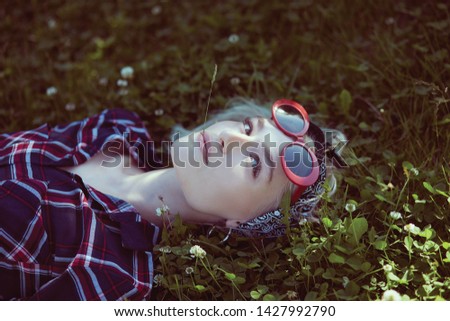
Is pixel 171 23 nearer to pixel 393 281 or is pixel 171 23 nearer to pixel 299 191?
pixel 299 191

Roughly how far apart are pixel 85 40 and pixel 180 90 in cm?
107

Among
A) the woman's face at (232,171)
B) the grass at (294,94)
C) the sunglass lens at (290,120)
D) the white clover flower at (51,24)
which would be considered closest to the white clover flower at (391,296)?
the grass at (294,94)

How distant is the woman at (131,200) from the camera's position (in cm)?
245

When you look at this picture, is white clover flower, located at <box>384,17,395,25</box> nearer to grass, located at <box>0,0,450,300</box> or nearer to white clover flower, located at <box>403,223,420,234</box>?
grass, located at <box>0,0,450,300</box>

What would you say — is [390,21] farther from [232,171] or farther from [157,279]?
[157,279]

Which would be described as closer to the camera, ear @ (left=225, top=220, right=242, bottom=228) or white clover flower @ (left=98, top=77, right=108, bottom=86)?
ear @ (left=225, top=220, right=242, bottom=228)

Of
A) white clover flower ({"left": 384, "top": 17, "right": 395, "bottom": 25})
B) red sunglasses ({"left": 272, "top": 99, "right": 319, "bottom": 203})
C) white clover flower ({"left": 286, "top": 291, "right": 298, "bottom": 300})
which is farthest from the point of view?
white clover flower ({"left": 384, "top": 17, "right": 395, "bottom": 25})

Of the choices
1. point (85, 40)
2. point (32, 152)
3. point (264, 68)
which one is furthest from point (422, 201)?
point (85, 40)

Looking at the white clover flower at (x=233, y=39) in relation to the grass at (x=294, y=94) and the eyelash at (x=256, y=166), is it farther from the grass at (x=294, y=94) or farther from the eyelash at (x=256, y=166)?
the eyelash at (x=256, y=166)

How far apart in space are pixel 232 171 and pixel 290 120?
1.30ft

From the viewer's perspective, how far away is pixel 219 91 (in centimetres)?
362

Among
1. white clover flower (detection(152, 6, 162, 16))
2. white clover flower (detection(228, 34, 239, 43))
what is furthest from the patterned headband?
white clover flower (detection(152, 6, 162, 16))

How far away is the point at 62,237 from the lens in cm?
251

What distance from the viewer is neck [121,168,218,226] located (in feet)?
9.03
